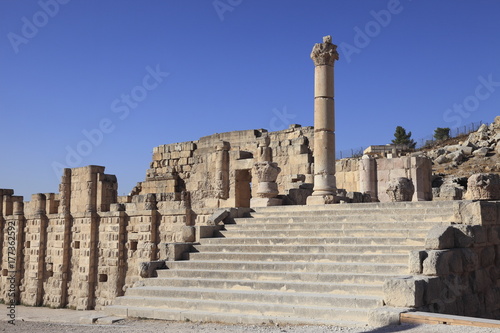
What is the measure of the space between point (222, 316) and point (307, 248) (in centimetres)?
257

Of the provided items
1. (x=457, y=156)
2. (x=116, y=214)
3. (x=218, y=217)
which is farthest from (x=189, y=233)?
(x=457, y=156)

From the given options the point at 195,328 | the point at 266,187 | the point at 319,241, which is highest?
the point at 266,187

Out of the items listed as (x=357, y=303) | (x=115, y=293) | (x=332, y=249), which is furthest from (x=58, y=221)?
(x=357, y=303)

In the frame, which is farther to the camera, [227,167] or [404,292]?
[227,167]

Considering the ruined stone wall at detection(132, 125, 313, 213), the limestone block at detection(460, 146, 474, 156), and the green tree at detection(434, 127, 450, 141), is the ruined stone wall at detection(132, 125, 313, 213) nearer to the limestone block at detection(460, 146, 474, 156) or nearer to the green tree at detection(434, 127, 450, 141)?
the limestone block at detection(460, 146, 474, 156)

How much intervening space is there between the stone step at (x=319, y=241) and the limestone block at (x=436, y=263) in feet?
3.86

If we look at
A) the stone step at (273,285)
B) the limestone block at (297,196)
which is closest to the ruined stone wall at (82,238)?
the limestone block at (297,196)

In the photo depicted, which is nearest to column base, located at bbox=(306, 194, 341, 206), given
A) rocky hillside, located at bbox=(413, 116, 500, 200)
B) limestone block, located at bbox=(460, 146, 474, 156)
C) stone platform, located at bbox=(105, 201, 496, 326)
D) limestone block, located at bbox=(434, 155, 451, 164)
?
stone platform, located at bbox=(105, 201, 496, 326)

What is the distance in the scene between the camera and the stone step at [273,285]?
873 cm

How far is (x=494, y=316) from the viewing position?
10.0 meters

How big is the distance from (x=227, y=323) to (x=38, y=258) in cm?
1670

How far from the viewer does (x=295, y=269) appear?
33.0 ft

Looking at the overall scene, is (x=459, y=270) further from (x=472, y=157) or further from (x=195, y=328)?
(x=472, y=157)

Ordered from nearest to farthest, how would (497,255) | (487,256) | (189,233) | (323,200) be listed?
(487,256), (497,255), (189,233), (323,200)
